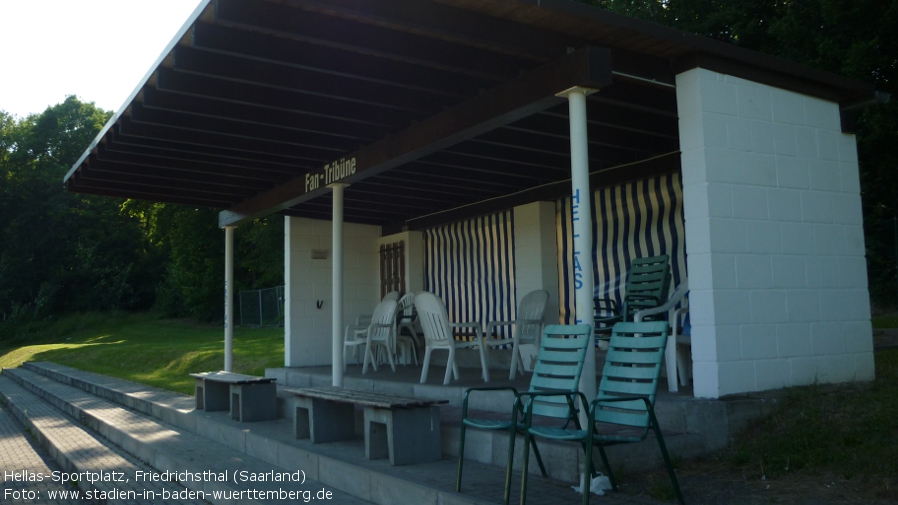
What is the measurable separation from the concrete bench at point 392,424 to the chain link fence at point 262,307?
19232 millimetres

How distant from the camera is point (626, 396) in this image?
12.1 feet

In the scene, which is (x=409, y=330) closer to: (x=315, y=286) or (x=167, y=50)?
(x=315, y=286)

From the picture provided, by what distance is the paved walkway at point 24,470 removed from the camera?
577 cm

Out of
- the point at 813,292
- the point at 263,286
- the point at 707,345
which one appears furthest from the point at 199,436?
the point at 263,286

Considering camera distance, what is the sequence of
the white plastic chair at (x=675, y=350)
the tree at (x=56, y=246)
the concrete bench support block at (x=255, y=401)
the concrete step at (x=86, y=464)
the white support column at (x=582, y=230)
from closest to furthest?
the white support column at (x=582, y=230)
the white plastic chair at (x=675, y=350)
the concrete step at (x=86, y=464)
the concrete bench support block at (x=255, y=401)
the tree at (x=56, y=246)

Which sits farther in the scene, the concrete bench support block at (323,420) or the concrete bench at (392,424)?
the concrete bench support block at (323,420)

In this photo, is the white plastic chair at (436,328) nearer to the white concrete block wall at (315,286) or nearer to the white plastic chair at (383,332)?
the white plastic chair at (383,332)

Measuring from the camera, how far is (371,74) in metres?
5.54

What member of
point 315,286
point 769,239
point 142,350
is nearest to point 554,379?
point 769,239

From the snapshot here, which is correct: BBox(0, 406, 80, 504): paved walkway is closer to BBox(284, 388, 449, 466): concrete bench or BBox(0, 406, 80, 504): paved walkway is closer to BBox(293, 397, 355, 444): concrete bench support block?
BBox(293, 397, 355, 444): concrete bench support block

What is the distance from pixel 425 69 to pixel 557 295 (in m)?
3.91

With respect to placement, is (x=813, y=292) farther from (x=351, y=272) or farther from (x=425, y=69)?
(x=351, y=272)

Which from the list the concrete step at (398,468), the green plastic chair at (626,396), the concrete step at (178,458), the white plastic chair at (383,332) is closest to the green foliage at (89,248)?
the concrete step at (178,458)

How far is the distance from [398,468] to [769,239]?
298cm
